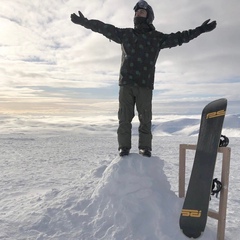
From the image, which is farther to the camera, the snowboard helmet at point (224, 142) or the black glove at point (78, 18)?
the black glove at point (78, 18)

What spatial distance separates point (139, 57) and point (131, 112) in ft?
2.75

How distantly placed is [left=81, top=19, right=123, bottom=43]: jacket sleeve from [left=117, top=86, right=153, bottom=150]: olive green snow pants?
784mm

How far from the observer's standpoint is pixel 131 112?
404 cm

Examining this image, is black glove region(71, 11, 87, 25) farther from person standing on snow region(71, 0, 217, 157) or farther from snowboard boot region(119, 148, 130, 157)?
snowboard boot region(119, 148, 130, 157)

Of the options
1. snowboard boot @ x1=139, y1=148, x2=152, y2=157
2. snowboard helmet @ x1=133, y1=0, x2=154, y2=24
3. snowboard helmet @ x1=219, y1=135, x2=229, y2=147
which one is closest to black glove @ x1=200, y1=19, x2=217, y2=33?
snowboard helmet @ x1=133, y1=0, x2=154, y2=24

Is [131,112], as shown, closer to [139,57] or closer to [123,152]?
[123,152]

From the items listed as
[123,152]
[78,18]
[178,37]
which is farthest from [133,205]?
[78,18]

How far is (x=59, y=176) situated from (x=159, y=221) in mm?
3899

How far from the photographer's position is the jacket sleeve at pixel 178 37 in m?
3.90

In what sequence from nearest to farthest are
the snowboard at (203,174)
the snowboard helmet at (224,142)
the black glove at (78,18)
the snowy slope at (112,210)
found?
the snowboard at (203,174), the snowy slope at (112,210), the snowboard helmet at (224,142), the black glove at (78,18)

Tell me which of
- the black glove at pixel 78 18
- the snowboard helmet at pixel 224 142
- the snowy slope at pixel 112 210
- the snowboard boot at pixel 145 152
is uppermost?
the black glove at pixel 78 18

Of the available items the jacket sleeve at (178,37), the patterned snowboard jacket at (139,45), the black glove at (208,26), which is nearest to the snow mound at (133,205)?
the patterned snowboard jacket at (139,45)

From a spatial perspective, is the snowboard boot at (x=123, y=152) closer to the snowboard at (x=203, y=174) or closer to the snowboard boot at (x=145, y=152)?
the snowboard boot at (x=145, y=152)

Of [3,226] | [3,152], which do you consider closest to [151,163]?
[3,226]
